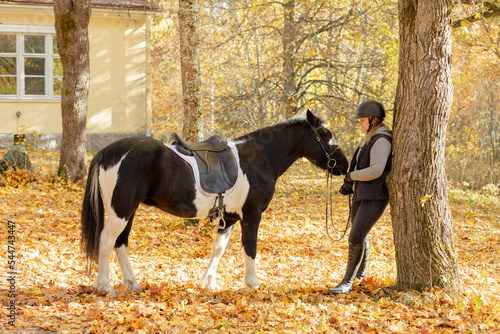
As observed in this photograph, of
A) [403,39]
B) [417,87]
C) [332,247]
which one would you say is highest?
[403,39]

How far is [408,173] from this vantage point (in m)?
4.79

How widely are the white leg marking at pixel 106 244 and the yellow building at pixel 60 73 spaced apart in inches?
498

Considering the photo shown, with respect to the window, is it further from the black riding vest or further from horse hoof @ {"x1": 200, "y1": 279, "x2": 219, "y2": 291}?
the black riding vest

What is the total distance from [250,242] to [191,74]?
3805mm

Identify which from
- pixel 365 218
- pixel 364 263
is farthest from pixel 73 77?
pixel 365 218

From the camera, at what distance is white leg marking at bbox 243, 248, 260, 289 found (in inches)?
214

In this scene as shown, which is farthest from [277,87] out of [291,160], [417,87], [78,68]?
[417,87]

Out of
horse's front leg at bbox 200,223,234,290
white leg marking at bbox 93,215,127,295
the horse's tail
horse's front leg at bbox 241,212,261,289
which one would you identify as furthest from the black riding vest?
the horse's tail

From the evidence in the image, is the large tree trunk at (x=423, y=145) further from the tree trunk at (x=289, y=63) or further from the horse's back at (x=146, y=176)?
the tree trunk at (x=289, y=63)

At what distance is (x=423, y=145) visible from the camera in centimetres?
474

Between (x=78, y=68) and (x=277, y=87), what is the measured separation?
17.2 ft

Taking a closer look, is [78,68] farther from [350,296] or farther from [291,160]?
[350,296]

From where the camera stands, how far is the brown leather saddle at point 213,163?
523 centimetres

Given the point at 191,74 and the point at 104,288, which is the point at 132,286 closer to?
the point at 104,288
